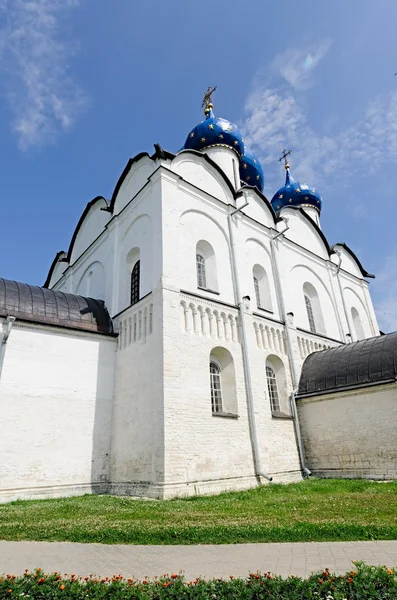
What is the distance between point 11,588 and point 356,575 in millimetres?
2436

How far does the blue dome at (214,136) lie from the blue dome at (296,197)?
17.0ft

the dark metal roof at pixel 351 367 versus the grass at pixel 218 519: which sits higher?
the dark metal roof at pixel 351 367

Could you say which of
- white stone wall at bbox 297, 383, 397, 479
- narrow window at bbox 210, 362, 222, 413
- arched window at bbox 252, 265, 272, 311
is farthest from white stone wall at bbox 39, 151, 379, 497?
white stone wall at bbox 297, 383, 397, 479

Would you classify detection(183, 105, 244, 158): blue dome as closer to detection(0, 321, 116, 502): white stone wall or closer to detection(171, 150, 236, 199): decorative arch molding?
detection(171, 150, 236, 199): decorative arch molding

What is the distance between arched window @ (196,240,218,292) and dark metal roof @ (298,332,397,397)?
191 inches

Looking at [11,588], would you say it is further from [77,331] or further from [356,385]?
[356,385]

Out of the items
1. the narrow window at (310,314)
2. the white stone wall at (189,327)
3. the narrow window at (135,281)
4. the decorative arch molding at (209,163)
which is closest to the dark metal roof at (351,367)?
the white stone wall at (189,327)

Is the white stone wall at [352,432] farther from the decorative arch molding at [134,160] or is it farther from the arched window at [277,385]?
the decorative arch molding at [134,160]

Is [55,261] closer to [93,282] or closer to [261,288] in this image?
[93,282]

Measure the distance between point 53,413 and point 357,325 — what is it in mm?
15861

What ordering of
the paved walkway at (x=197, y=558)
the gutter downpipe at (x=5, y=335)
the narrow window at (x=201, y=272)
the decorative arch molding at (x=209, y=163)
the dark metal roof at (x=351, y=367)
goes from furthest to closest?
the decorative arch molding at (x=209, y=163), the narrow window at (x=201, y=272), the dark metal roof at (x=351, y=367), the gutter downpipe at (x=5, y=335), the paved walkway at (x=197, y=558)

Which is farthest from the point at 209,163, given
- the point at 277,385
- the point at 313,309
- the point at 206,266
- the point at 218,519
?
the point at 218,519

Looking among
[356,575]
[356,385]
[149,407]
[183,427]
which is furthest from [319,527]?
[356,385]

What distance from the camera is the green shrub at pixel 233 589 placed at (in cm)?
257
